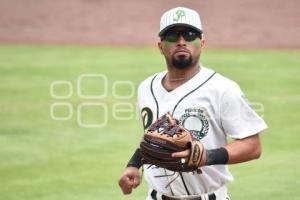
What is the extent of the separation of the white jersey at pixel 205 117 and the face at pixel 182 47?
12 cm

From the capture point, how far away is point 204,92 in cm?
435

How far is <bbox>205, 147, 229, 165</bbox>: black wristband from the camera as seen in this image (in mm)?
4078

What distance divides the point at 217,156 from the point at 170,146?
25cm

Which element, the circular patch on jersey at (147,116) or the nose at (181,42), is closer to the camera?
the nose at (181,42)

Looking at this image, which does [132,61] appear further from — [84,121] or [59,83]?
[84,121]

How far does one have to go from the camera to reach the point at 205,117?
4320mm

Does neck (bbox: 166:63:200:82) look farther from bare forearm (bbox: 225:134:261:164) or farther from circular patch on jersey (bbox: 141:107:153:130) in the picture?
bare forearm (bbox: 225:134:261:164)

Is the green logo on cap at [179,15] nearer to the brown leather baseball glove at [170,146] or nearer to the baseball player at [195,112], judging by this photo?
the baseball player at [195,112]

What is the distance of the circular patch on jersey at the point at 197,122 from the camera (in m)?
4.32

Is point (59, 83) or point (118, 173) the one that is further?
point (59, 83)

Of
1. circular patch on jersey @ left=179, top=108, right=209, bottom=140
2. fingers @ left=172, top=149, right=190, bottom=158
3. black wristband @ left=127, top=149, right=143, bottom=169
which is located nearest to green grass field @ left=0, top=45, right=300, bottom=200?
black wristband @ left=127, top=149, right=143, bottom=169

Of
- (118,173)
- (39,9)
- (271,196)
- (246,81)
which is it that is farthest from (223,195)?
(39,9)

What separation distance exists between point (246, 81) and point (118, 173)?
5204mm

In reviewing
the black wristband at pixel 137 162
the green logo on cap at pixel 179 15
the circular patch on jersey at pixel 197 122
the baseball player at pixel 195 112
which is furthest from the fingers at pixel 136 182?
the green logo on cap at pixel 179 15
